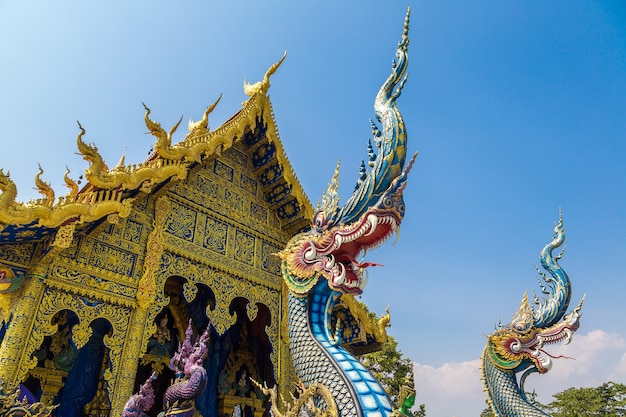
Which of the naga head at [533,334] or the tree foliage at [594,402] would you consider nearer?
the naga head at [533,334]

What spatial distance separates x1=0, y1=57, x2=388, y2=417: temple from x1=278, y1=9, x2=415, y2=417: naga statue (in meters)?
2.03

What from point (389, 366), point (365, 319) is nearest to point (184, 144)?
point (365, 319)

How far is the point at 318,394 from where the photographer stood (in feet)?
14.2

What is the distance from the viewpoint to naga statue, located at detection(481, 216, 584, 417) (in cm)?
849

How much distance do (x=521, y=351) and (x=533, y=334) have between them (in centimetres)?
46

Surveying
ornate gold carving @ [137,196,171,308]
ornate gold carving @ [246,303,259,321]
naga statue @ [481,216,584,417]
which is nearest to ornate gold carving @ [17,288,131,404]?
ornate gold carving @ [137,196,171,308]

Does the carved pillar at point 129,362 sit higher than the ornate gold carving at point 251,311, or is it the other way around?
the ornate gold carving at point 251,311

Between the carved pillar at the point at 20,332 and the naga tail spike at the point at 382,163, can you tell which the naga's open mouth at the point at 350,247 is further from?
the carved pillar at the point at 20,332

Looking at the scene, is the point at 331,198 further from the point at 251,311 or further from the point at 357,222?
the point at 251,311

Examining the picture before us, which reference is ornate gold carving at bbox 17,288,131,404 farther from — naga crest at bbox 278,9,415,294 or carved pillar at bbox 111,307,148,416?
naga crest at bbox 278,9,415,294

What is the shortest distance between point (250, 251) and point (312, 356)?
345cm

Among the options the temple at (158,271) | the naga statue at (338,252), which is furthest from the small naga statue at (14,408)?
the naga statue at (338,252)

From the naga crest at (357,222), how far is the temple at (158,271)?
2134mm

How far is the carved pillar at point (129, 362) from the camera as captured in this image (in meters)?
5.42
